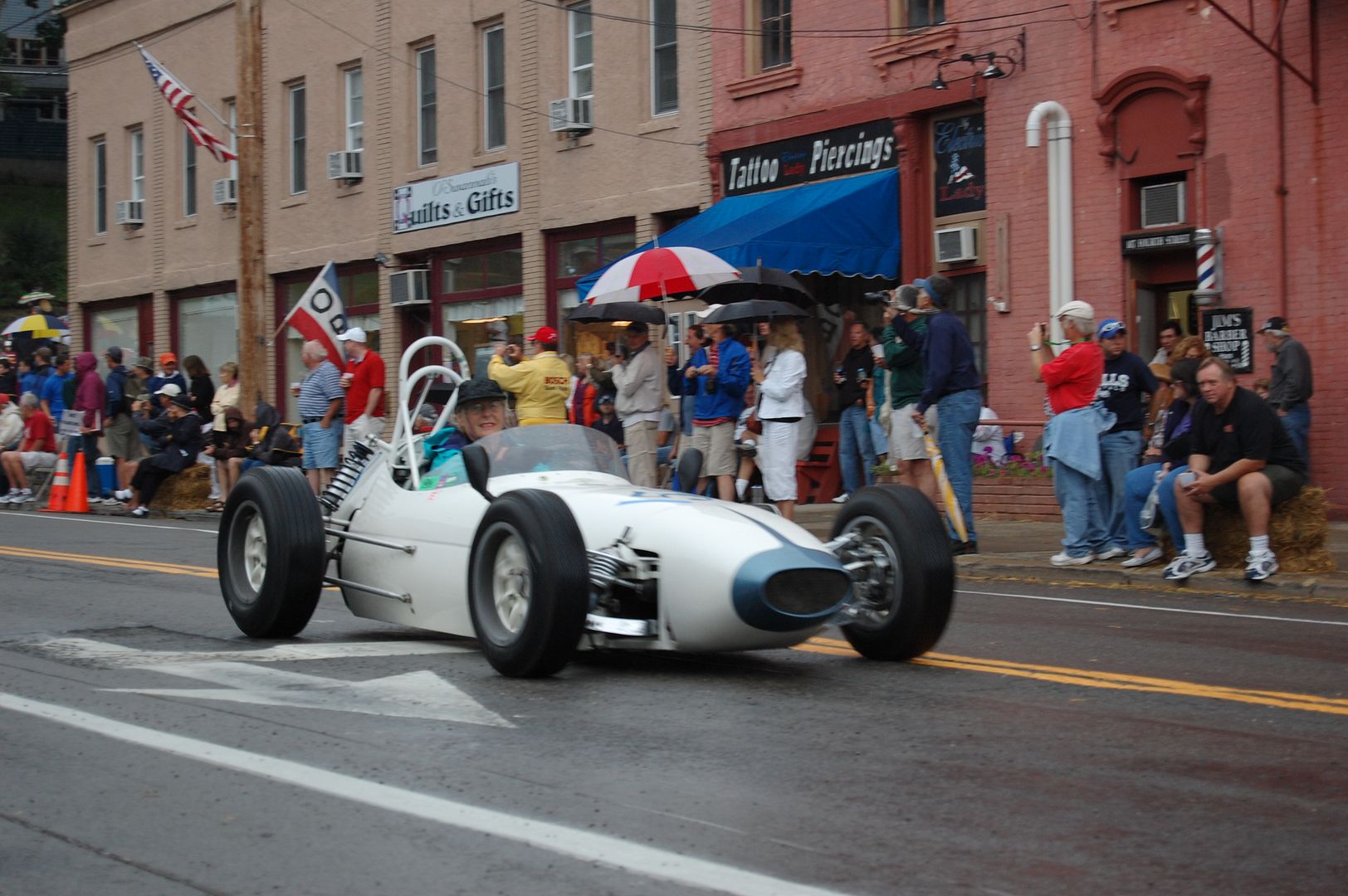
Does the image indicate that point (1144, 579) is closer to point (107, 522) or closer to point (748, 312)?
point (748, 312)

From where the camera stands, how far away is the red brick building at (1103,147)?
55.0 ft

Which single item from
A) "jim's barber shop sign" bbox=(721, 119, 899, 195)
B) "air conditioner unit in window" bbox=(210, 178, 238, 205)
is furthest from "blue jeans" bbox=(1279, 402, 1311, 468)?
"air conditioner unit in window" bbox=(210, 178, 238, 205)

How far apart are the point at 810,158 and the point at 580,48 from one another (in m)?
5.66

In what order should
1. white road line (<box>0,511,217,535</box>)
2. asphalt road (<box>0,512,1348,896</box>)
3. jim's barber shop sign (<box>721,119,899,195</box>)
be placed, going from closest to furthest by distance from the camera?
asphalt road (<box>0,512,1348,896</box>), white road line (<box>0,511,217,535</box>), jim's barber shop sign (<box>721,119,899,195</box>)

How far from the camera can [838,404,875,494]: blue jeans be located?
1755cm

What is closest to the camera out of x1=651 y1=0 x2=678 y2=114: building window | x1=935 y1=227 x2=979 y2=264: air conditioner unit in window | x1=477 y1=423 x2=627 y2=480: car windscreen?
x1=477 y1=423 x2=627 y2=480: car windscreen

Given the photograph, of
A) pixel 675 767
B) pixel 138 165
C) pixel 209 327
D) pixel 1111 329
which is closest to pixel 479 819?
pixel 675 767

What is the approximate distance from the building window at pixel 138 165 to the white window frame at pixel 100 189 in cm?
143

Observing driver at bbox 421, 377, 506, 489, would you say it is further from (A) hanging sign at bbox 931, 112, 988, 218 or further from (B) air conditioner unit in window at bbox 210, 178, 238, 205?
(B) air conditioner unit in window at bbox 210, 178, 238, 205

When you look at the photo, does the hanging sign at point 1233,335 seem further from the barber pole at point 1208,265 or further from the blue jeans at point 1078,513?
the blue jeans at point 1078,513

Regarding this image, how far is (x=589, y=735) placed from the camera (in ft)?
20.7

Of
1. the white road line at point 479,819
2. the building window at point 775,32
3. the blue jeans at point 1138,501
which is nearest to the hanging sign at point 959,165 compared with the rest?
the building window at point 775,32

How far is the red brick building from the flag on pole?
18.3 ft

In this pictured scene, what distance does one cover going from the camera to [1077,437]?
1320 centimetres
